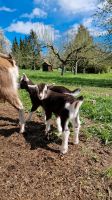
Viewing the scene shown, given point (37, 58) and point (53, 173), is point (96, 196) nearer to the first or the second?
point (53, 173)

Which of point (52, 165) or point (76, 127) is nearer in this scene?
point (52, 165)

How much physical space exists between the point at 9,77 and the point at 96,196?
132 inches

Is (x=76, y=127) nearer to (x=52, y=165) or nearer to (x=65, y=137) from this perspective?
(x=65, y=137)

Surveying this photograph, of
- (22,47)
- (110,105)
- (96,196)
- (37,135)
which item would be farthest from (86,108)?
(22,47)

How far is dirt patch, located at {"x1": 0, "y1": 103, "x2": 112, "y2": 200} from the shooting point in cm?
579

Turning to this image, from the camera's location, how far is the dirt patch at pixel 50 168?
5.79 m

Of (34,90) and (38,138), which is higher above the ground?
(34,90)

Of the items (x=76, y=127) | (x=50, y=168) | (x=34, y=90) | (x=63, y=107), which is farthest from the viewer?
(x=34, y=90)

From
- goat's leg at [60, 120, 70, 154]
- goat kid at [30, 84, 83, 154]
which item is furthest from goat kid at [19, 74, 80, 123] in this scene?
goat's leg at [60, 120, 70, 154]

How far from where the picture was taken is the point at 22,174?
619cm

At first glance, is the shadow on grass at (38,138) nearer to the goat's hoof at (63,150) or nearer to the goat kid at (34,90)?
the goat's hoof at (63,150)

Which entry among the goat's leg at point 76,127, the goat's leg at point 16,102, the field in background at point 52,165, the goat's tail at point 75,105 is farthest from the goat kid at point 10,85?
the goat's tail at point 75,105

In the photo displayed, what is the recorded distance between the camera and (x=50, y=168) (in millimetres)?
6328

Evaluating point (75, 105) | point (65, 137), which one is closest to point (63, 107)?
point (75, 105)
